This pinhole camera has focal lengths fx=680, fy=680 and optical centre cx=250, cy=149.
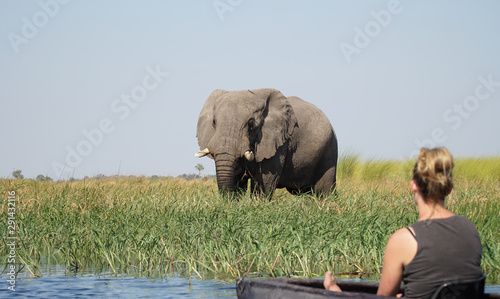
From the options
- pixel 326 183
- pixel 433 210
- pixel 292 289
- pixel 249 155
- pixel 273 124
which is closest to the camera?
pixel 433 210

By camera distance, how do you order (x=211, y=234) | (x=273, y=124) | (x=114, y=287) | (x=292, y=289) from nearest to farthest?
(x=292, y=289)
(x=114, y=287)
(x=211, y=234)
(x=273, y=124)

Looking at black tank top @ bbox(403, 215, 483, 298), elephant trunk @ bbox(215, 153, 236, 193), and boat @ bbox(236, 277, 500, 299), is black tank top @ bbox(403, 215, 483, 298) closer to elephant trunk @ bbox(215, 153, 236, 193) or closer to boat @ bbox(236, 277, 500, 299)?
boat @ bbox(236, 277, 500, 299)

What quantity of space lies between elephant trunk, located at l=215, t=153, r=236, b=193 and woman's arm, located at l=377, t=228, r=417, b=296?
7.51 m

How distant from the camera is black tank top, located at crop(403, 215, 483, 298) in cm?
406

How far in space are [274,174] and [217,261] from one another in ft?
17.8

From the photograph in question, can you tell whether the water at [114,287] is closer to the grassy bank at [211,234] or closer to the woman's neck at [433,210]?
the grassy bank at [211,234]

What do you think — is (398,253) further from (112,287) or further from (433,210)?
(112,287)

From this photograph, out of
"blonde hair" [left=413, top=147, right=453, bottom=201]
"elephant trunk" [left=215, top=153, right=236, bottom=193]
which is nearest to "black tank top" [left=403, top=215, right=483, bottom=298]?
"blonde hair" [left=413, top=147, right=453, bottom=201]

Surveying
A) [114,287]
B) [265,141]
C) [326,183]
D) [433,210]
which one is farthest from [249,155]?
[433,210]

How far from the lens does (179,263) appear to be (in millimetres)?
7523

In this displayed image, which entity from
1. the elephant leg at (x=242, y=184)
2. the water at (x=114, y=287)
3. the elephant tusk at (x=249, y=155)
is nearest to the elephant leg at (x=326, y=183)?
the elephant leg at (x=242, y=184)

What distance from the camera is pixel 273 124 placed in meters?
12.5

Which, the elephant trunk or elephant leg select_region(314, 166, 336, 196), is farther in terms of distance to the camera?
elephant leg select_region(314, 166, 336, 196)

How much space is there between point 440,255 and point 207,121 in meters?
8.70
